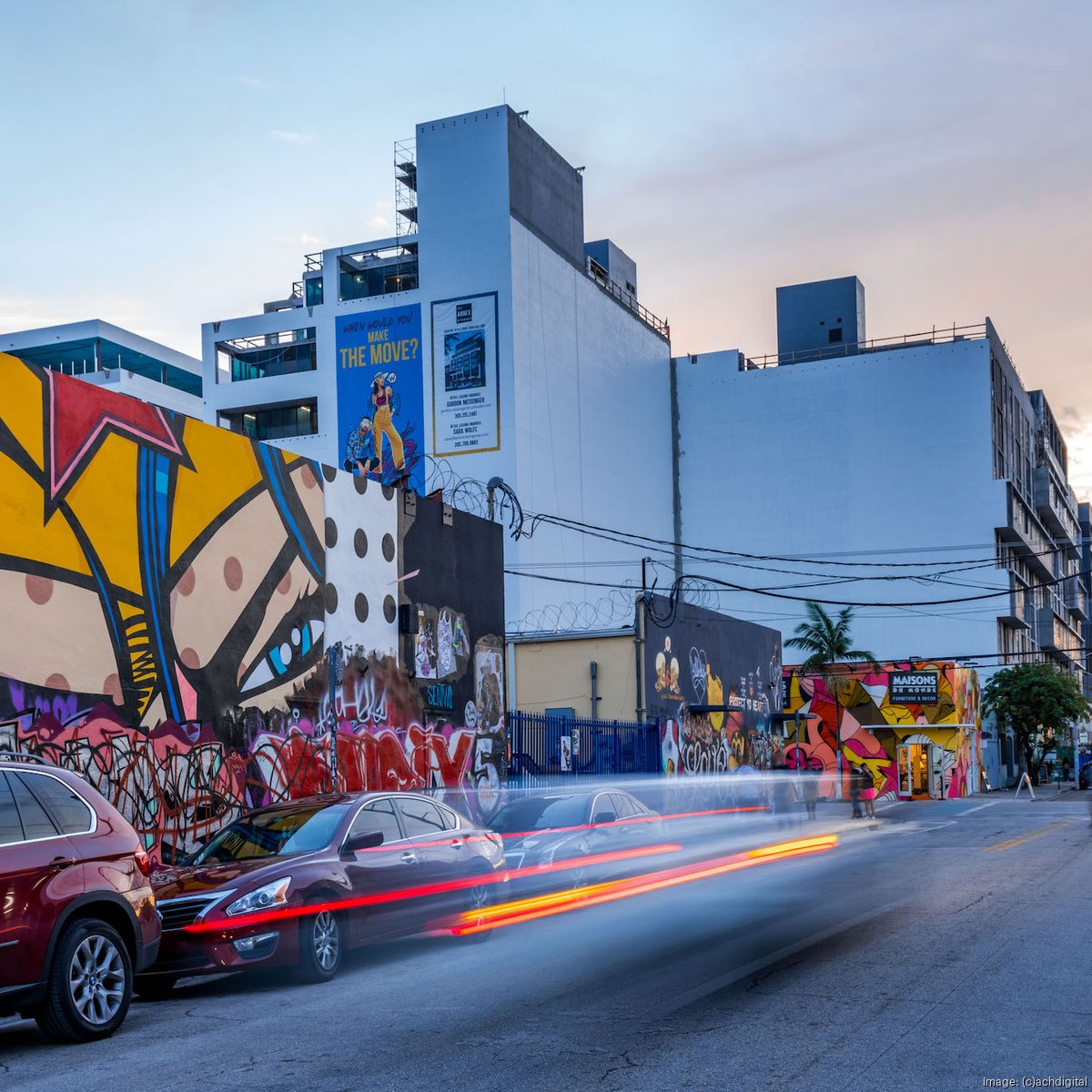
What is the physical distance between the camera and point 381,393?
210 feet

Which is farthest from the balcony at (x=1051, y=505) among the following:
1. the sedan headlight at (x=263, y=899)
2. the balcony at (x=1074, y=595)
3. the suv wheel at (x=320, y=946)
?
the sedan headlight at (x=263, y=899)

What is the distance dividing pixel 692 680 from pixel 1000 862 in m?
15.7

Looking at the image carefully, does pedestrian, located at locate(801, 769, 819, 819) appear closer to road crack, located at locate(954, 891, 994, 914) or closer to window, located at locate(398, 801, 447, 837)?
road crack, located at locate(954, 891, 994, 914)

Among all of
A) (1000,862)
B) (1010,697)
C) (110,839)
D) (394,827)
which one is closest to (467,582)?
(1000,862)

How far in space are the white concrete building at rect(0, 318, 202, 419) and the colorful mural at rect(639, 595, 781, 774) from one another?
40.3 meters

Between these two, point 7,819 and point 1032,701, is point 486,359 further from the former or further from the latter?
point 7,819

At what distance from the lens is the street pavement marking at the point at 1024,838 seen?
23906 millimetres

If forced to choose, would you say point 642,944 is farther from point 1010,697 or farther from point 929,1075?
point 1010,697

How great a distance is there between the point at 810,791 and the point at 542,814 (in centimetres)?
1160

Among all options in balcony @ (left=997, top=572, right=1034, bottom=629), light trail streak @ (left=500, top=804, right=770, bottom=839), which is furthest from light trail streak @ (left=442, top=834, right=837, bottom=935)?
balcony @ (left=997, top=572, right=1034, bottom=629)

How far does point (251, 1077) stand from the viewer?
7.46 meters

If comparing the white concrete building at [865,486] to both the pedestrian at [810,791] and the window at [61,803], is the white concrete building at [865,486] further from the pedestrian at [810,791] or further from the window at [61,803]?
the window at [61,803]

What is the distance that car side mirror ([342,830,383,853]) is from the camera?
37.7ft

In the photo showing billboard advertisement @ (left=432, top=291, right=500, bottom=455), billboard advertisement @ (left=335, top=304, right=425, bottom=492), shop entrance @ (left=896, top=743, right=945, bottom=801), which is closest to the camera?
shop entrance @ (left=896, top=743, right=945, bottom=801)
